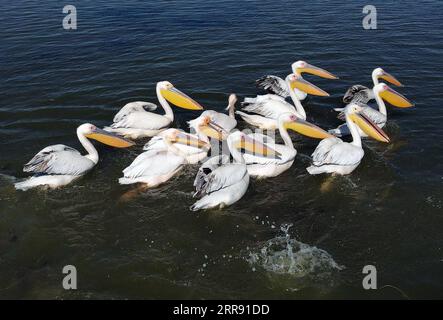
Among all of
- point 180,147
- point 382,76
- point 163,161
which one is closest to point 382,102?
point 382,76

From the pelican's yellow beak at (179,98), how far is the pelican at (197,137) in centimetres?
108

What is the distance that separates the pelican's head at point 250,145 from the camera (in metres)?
6.93

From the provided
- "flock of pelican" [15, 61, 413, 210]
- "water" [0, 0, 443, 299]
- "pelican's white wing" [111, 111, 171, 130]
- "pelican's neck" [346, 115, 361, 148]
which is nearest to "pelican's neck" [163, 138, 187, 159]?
"flock of pelican" [15, 61, 413, 210]

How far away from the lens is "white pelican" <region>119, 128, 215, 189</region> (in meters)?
6.70

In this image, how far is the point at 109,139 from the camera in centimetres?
753

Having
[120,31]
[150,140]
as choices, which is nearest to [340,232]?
[150,140]

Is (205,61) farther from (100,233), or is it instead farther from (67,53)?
(100,233)

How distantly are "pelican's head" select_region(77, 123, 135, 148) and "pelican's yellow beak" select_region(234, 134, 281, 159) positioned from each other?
2.01 meters

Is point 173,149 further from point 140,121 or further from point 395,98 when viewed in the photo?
point 395,98

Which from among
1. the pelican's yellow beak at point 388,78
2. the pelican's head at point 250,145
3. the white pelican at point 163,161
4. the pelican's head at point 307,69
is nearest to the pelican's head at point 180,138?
the white pelican at point 163,161

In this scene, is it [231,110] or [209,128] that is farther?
[231,110]

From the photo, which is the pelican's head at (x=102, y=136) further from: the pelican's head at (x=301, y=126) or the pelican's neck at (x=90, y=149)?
the pelican's head at (x=301, y=126)

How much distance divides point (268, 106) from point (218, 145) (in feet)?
4.56

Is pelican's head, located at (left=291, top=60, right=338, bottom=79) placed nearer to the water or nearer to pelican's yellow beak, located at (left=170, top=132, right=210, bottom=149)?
the water
